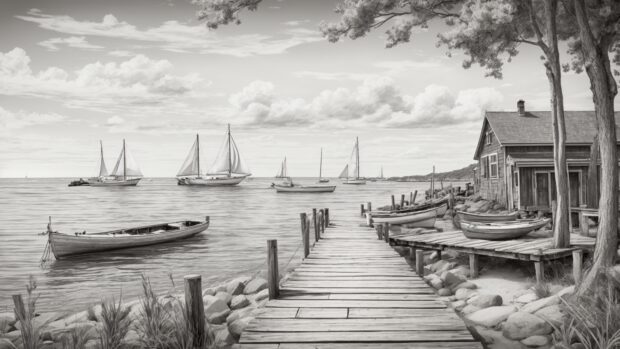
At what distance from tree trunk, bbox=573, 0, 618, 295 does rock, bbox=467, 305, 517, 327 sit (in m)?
1.28

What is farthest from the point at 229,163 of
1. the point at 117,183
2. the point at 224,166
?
the point at 117,183

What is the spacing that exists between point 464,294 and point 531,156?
1881cm

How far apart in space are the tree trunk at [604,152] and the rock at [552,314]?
1.57ft

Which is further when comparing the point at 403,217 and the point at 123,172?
the point at 123,172

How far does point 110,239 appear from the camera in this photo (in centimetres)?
2223

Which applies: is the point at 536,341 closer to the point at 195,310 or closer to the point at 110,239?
the point at 195,310

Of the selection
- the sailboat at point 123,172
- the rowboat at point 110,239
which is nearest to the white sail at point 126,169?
the sailboat at point 123,172

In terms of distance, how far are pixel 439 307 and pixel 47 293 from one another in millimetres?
14061

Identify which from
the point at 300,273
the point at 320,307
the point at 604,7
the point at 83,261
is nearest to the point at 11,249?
the point at 83,261

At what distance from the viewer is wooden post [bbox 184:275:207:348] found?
19.3 feet

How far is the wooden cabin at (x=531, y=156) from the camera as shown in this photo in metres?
26.2

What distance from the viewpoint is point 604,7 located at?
32.9 feet

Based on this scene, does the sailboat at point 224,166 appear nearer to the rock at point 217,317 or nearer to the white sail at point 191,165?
the white sail at point 191,165

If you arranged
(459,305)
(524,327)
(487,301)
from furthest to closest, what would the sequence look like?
(459,305)
(487,301)
(524,327)
